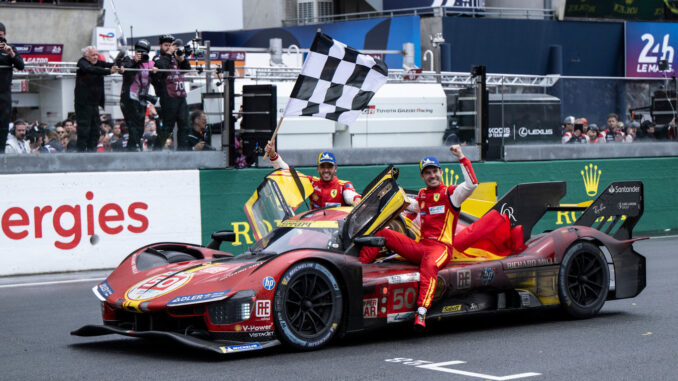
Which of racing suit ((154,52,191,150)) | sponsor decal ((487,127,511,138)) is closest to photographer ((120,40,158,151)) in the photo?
racing suit ((154,52,191,150))

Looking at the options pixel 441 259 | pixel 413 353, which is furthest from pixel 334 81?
pixel 413 353

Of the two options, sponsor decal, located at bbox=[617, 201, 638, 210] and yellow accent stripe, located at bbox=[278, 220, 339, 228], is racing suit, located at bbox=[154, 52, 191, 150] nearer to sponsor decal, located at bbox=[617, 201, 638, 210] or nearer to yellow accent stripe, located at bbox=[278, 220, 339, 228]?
yellow accent stripe, located at bbox=[278, 220, 339, 228]

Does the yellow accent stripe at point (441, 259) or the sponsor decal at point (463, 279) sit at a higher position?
the yellow accent stripe at point (441, 259)

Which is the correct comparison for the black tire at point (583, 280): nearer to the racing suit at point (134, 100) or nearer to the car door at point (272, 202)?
the car door at point (272, 202)

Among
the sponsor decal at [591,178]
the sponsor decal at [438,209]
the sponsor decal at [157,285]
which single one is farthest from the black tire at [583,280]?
the sponsor decal at [591,178]

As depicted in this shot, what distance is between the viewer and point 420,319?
803cm

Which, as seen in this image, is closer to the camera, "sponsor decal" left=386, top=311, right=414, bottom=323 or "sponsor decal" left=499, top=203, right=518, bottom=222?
"sponsor decal" left=386, top=311, right=414, bottom=323

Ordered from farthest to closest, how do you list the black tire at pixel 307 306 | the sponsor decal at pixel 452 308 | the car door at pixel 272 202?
the car door at pixel 272 202 < the sponsor decal at pixel 452 308 < the black tire at pixel 307 306

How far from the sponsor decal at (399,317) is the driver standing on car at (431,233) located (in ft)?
0.29

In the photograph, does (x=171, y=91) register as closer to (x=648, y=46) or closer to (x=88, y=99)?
(x=88, y=99)

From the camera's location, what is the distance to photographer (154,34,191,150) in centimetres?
1408

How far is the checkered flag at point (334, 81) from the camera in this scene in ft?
35.8

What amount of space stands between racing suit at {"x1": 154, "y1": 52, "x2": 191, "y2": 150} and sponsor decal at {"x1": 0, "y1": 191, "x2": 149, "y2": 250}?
1.12 meters

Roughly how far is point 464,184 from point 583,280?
1.63 meters
